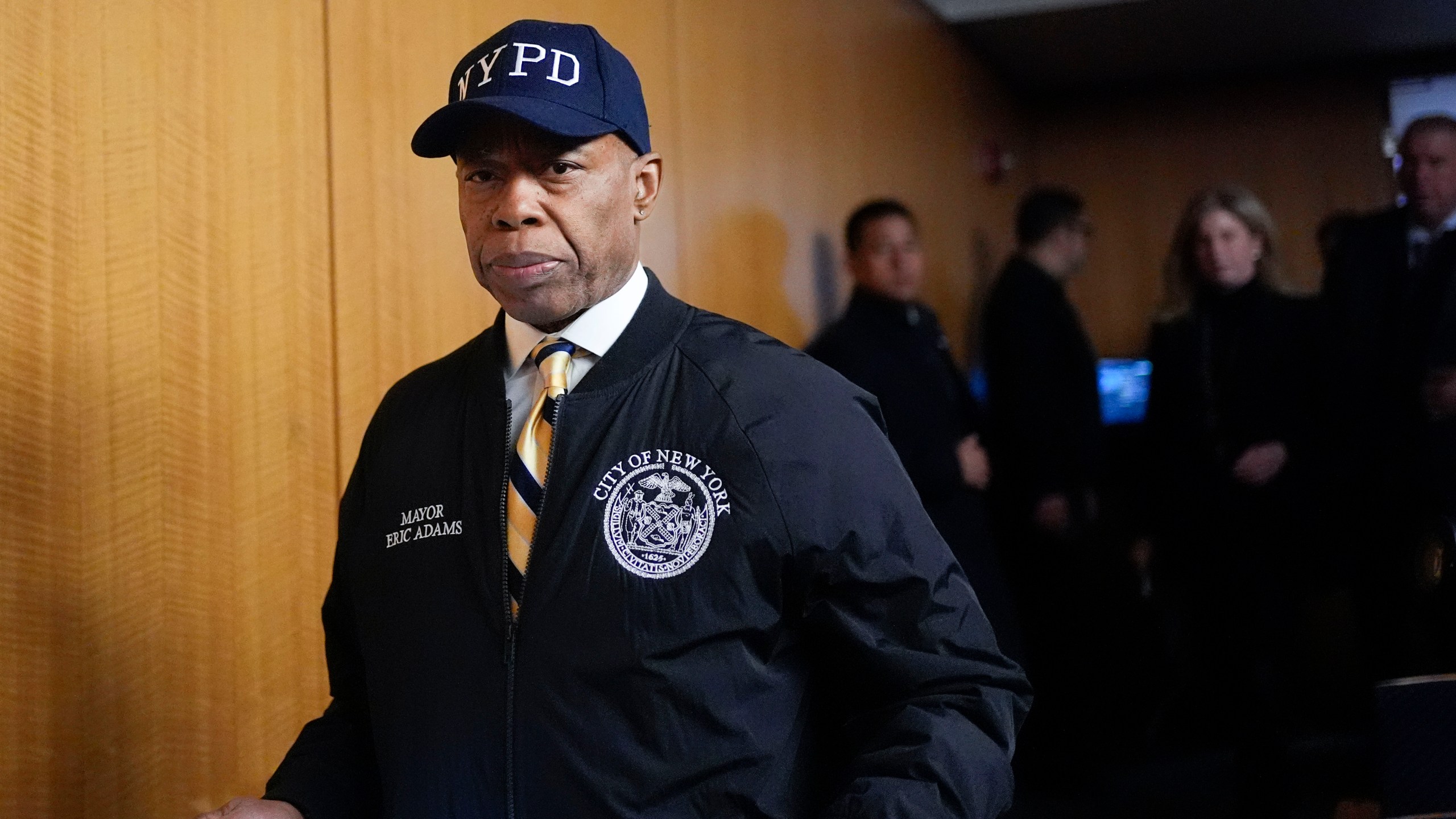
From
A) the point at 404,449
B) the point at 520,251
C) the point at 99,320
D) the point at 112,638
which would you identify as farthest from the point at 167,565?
the point at 520,251

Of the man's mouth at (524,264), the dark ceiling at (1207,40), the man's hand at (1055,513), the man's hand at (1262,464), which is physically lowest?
the man's hand at (1055,513)

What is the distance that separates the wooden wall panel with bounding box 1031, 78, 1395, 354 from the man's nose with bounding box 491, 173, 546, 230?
19.0ft

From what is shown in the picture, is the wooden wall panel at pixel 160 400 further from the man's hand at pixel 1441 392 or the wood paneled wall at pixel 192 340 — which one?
the man's hand at pixel 1441 392

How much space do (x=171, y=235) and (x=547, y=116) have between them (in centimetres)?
74

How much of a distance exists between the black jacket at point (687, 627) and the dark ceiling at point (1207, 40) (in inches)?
179

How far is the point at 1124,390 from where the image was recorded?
590cm

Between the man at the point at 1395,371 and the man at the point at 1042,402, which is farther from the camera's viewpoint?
the man at the point at 1042,402

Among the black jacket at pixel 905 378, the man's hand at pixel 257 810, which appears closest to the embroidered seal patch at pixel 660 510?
the man's hand at pixel 257 810

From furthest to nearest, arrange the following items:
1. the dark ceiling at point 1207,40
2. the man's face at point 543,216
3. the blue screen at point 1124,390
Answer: the blue screen at point 1124,390 < the dark ceiling at point 1207,40 < the man's face at point 543,216

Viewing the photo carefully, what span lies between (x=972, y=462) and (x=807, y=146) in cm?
106

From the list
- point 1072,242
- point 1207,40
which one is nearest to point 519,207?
point 1072,242

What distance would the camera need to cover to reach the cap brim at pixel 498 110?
44.4 inches

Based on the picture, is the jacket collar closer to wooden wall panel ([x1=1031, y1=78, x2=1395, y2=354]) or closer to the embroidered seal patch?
the embroidered seal patch

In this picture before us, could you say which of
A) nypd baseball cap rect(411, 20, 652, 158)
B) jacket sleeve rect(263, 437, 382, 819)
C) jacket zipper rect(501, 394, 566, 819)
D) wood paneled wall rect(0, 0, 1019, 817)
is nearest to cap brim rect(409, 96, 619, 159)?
nypd baseball cap rect(411, 20, 652, 158)
